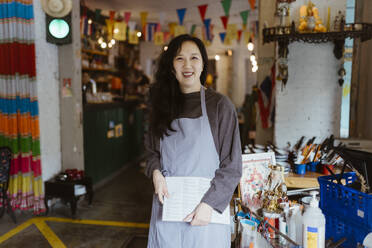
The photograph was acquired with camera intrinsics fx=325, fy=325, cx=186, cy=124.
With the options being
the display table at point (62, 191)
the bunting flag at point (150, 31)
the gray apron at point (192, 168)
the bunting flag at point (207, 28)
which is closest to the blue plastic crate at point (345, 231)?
the gray apron at point (192, 168)

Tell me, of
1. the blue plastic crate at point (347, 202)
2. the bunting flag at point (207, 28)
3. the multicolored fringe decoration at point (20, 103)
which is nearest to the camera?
the blue plastic crate at point (347, 202)

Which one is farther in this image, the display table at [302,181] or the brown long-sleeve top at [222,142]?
the display table at [302,181]

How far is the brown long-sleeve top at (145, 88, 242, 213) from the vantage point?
137 centimetres

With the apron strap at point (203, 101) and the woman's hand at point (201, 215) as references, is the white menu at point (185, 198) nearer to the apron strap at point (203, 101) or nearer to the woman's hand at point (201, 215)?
the woman's hand at point (201, 215)

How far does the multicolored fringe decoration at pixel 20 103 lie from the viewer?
→ 3.63 metres

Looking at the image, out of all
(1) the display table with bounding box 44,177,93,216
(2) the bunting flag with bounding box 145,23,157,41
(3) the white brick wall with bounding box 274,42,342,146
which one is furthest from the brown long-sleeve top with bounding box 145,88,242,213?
(2) the bunting flag with bounding box 145,23,157,41

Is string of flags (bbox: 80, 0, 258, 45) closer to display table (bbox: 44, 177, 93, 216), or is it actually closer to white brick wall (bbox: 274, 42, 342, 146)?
white brick wall (bbox: 274, 42, 342, 146)

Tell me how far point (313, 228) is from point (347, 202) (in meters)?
0.20

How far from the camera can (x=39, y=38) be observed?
380 centimetres

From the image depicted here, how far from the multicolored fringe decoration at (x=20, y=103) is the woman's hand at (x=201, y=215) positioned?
299 cm

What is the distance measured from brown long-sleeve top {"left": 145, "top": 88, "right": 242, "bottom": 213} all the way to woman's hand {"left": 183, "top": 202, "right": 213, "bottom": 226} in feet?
0.07

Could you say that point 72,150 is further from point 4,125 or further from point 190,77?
point 190,77

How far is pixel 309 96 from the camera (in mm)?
3170

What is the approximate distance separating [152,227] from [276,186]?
0.72 meters
